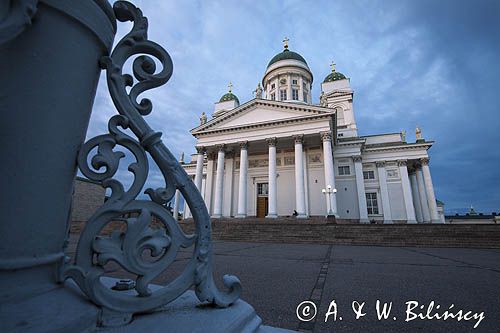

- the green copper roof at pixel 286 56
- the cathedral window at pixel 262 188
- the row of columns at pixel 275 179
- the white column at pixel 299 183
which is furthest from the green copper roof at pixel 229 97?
the white column at pixel 299 183

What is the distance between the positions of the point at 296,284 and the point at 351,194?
69.9 ft

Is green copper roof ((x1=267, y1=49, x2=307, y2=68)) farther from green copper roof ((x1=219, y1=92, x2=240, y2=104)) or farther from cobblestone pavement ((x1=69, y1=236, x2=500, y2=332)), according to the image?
cobblestone pavement ((x1=69, y1=236, x2=500, y2=332))

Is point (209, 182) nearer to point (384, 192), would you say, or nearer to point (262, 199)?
point (262, 199)

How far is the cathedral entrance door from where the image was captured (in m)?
22.7

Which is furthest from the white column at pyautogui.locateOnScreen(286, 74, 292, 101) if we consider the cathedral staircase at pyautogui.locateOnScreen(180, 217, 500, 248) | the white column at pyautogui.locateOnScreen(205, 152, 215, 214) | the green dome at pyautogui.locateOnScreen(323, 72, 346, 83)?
the cathedral staircase at pyautogui.locateOnScreen(180, 217, 500, 248)

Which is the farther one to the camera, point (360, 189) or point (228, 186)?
point (228, 186)

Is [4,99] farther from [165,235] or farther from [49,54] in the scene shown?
[165,235]

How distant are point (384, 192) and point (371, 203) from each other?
5.45 feet

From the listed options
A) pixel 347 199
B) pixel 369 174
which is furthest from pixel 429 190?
pixel 347 199

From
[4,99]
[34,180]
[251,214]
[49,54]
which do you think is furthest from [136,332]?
[251,214]

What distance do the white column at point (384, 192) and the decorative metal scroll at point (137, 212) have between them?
25.1m

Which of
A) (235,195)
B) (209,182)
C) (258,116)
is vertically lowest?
(235,195)

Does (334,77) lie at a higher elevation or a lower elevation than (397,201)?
higher

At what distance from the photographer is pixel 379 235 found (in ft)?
36.5
